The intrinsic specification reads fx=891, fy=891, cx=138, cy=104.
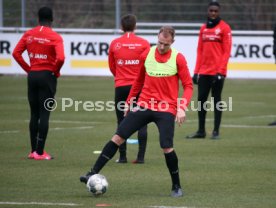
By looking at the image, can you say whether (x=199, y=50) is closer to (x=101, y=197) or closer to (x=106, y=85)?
(x=101, y=197)

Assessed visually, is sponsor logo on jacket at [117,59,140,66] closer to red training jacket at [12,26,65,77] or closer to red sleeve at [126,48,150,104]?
red training jacket at [12,26,65,77]

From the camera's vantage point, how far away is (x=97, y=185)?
10289 mm

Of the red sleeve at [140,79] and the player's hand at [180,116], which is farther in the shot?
the red sleeve at [140,79]

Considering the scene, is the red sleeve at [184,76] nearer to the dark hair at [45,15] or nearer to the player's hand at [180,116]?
the player's hand at [180,116]

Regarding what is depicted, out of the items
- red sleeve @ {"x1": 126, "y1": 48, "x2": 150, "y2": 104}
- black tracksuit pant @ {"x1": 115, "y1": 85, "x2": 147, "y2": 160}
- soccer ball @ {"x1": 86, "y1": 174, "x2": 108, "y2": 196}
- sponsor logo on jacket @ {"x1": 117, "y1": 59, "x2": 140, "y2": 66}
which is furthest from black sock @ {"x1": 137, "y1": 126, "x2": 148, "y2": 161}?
soccer ball @ {"x1": 86, "y1": 174, "x2": 108, "y2": 196}

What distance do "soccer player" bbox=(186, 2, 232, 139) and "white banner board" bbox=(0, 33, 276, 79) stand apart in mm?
11530

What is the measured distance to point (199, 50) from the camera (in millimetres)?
16828

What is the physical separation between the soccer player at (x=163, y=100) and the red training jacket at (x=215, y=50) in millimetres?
6108

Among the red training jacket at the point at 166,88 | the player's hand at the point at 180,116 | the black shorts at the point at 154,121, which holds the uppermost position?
the red training jacket at the point at 166,88

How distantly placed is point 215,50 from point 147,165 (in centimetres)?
420

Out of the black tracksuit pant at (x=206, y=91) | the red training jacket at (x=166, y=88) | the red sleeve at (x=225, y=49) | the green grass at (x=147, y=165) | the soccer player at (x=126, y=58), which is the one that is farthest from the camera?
the black tracksuit pant at (x=206, y=91)

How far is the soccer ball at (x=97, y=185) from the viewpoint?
10289mm

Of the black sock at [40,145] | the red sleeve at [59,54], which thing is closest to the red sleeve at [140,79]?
the red sleeve at [59,54]

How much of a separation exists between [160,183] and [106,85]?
18147 millimetres
